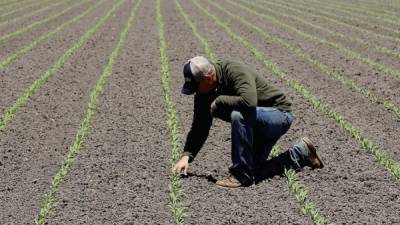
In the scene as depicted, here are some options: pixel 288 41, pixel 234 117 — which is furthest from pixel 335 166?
pixel 288 41

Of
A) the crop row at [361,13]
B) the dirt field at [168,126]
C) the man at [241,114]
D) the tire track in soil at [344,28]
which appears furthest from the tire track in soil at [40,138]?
the crop row at [361,13]

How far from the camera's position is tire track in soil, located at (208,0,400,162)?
765cm

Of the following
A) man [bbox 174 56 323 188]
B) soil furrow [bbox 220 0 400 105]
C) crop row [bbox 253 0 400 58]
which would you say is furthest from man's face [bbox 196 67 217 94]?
crop row [bbox 253 0 400 58]

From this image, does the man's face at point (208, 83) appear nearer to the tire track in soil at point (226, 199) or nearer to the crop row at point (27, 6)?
the tire track in soil at point (226, 199)

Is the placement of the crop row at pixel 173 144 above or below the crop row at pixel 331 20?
above

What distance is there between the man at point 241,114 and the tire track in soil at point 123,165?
0.55m

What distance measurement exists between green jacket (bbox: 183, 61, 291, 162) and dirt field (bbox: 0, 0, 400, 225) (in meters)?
0.62

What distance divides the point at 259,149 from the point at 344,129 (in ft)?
7.46

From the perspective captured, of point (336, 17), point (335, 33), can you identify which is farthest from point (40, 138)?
point (336, 17)

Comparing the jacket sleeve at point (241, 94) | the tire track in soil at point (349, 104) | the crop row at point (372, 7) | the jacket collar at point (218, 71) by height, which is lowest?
the crop row at point (372, 7)

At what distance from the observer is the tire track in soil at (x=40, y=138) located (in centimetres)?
589

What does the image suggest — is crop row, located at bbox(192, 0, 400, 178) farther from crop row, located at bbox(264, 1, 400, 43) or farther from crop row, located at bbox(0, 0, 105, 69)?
crop row, located at bbox(0, 0, 105, 69)

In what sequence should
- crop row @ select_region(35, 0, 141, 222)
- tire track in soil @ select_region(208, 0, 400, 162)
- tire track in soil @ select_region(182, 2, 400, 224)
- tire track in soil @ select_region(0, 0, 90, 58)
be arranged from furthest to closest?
tire track in soil @ select_region(0, 0, 90, 58)
tire track in soil @ select_region(208, 0, 400, 162)
crop row @ select_region(35, 0, 141, 222)
tire track in soil @ select_region(182, 2, 400, 224)

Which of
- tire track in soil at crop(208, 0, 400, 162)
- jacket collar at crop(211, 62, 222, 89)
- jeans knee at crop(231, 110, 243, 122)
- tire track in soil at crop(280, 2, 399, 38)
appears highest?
jacket collar at crop(211, 62, 222, 89)
